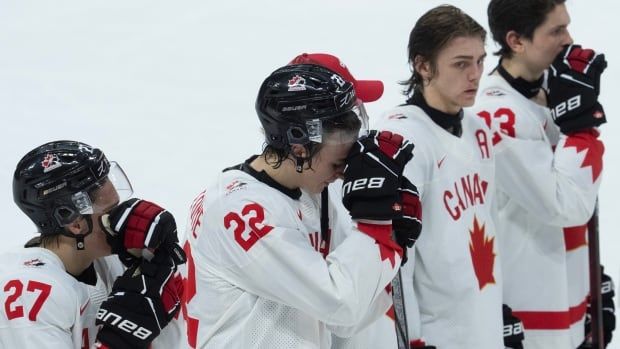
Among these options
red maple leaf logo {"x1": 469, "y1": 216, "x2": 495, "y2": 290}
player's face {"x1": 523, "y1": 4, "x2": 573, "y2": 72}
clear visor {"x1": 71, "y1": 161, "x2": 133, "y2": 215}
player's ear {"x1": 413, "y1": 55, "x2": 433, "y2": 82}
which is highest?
clear visor {"x1": 71, "y1": 161, "x2": 133, "y2": 215}

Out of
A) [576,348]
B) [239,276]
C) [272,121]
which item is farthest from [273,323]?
[576,348]

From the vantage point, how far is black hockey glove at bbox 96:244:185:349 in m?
2.72

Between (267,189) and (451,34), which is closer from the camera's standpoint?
(267,189)

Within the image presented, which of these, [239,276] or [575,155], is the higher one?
[239,276]

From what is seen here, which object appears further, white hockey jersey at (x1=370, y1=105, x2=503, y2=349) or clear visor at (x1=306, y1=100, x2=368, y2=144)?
white hockey jersey at (x1=370, y1=105, x2=503, y2=349)

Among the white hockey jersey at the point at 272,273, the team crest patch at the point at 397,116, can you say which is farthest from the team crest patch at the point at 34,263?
the team crest patch at the point at 397,116

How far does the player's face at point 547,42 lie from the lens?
3945mm

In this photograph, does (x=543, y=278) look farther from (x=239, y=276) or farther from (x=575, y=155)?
(x=239, y=276)

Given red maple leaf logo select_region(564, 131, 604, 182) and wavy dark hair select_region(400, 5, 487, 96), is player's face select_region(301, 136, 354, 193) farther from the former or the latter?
red maple leaf logo select_region(564, 131, 604, 182)

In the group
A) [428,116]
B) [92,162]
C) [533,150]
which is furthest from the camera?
[533,150]

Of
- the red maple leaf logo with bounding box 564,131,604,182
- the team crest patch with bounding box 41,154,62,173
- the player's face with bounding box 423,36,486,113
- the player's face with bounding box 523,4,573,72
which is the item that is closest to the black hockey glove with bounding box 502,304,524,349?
the red maple leaf logo with bounding box 564,131,604,182

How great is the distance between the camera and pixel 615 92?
5.39 meters

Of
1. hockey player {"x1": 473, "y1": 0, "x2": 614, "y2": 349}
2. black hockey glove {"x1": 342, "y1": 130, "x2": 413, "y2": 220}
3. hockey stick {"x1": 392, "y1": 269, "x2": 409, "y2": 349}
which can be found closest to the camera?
black hockey glove {"x1": 342, "y1": 130, "x2": 413, "y2": 220}

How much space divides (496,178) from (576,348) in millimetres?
671
